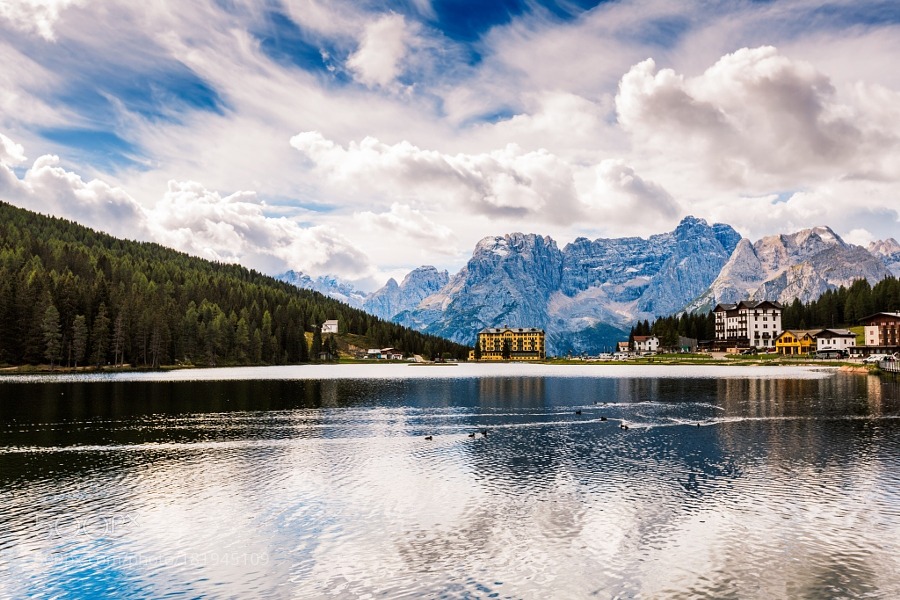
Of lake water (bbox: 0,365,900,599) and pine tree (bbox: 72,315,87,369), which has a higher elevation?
pine tree (bbox: 72,315,87,369)

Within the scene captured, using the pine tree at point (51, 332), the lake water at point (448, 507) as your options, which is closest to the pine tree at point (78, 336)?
the pine tree at point (51, 332)

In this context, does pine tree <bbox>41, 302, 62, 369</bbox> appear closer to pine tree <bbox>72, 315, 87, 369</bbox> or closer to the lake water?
pine tree <bbox>72, 315, 87, 369</bbox>

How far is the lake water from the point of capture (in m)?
28.4

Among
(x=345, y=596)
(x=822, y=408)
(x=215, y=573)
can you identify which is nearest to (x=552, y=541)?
(x=345, y=596)

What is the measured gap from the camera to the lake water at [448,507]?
93.3ft

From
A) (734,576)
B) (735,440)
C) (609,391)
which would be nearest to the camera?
(734,576)

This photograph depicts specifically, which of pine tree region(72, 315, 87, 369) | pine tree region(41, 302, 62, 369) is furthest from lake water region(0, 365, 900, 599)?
pine tree region(72, 315, 87, 369)

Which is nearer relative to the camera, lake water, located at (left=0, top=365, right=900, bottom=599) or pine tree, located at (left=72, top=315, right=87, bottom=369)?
lake water, located at (left=0, top=365, right=900, bottom=599)

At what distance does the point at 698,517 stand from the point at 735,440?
30.5 m

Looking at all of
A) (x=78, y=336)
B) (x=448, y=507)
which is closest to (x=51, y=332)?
(x=78, y=336)

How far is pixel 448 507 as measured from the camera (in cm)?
4028

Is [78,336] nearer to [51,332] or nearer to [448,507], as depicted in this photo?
[51,332]

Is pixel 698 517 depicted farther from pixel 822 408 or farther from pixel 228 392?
pixel 228 392

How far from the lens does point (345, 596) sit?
26641 mm
